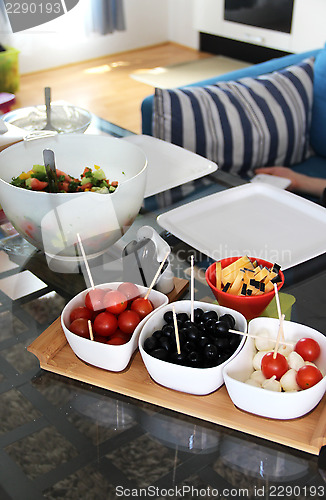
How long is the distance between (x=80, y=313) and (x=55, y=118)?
0.81 metres

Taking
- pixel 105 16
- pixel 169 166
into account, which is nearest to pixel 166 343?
pixel 169 166

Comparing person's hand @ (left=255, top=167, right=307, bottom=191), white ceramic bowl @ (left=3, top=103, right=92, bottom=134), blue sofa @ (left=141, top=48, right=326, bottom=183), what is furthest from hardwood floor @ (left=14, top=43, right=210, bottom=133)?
white ceramic bowl @ (left=3, top=103, right=92, bottom=134)

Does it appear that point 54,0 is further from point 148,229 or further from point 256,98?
point 256,98

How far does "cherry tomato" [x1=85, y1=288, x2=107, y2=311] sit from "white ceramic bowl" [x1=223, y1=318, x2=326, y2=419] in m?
0.24

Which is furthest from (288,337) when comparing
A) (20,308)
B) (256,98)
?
(256,98)

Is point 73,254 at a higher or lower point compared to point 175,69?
higher

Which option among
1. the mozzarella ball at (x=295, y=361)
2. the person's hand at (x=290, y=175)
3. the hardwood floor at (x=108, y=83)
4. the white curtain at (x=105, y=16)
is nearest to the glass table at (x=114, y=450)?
the mozzarella ball at (x=295, y=361)

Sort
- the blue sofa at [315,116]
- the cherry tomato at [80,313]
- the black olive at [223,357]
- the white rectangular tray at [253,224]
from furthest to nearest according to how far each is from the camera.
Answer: the blue sofa at [315,116]
the white rectangular tray at [253,224]
the cherry tomato at [80,313]
the black olive at [223,357]

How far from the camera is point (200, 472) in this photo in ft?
2.39

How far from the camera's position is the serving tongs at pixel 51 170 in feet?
3.54

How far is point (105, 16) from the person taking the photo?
201 inches

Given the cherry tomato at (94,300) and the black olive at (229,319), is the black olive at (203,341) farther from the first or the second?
the cherry tomato at (94,300)

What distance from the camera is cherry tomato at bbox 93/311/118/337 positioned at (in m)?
0.90

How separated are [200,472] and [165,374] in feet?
0.48
